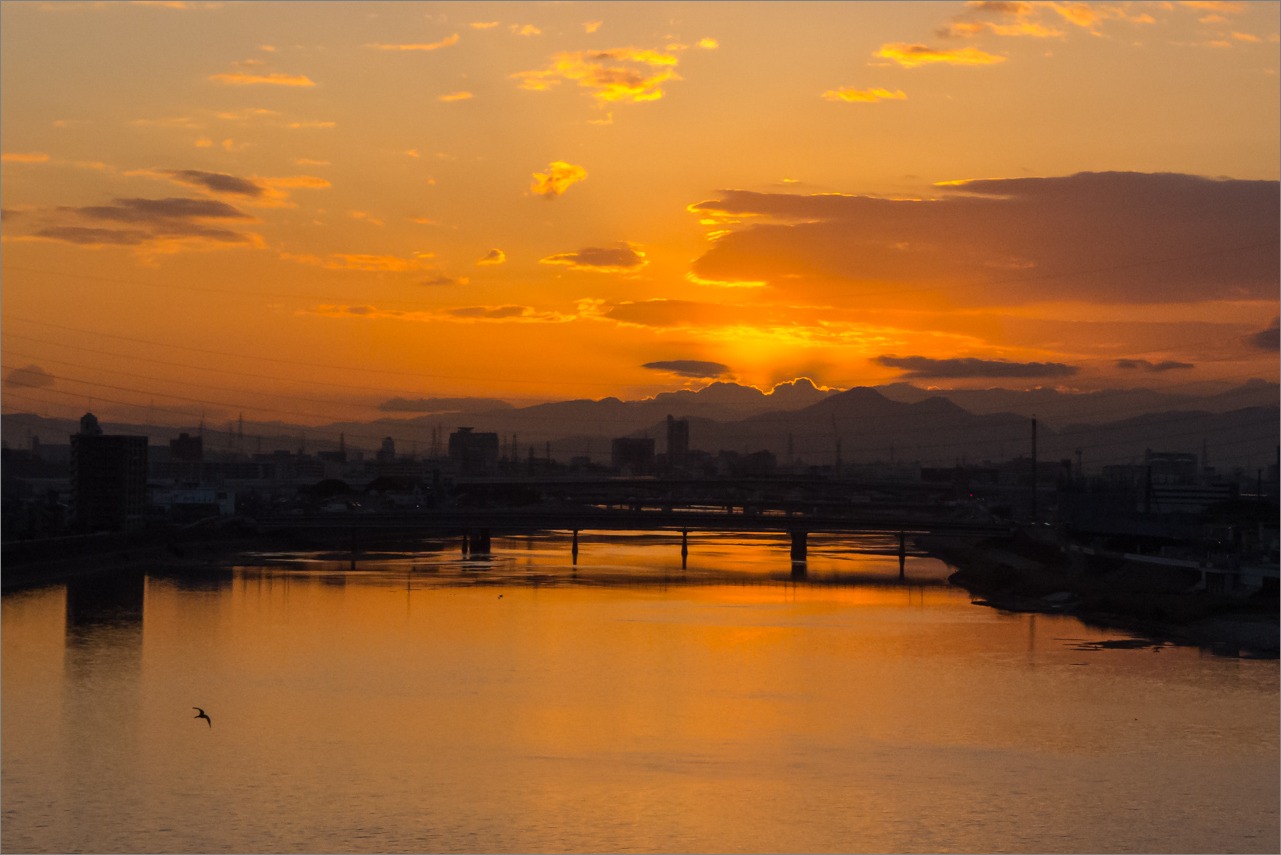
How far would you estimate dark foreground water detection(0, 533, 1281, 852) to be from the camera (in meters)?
15.6

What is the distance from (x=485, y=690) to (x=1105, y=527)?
32602 millimetres

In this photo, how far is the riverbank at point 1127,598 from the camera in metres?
31.2

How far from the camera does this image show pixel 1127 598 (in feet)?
118

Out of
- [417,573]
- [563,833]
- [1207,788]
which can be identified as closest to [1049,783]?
[1207,788]

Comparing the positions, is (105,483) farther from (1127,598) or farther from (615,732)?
(615,732)

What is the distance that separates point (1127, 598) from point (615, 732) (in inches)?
788

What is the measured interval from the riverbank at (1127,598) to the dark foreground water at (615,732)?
5.81 ft

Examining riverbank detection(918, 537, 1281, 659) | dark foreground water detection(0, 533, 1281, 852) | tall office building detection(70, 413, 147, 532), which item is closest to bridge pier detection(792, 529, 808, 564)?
riverbank detection(918, 537, 1281, 659)

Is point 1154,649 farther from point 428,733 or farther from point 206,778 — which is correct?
point 206,778

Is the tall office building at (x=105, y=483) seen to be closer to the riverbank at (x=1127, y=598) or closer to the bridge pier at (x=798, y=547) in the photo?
the bridge pier at (x=798, y=547)

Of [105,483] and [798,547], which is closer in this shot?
[798,547]

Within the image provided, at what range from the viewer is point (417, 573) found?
4862cm

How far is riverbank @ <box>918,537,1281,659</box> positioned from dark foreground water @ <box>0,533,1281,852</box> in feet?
5.81

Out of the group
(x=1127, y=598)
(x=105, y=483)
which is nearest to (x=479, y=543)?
(x=105, y=483)
